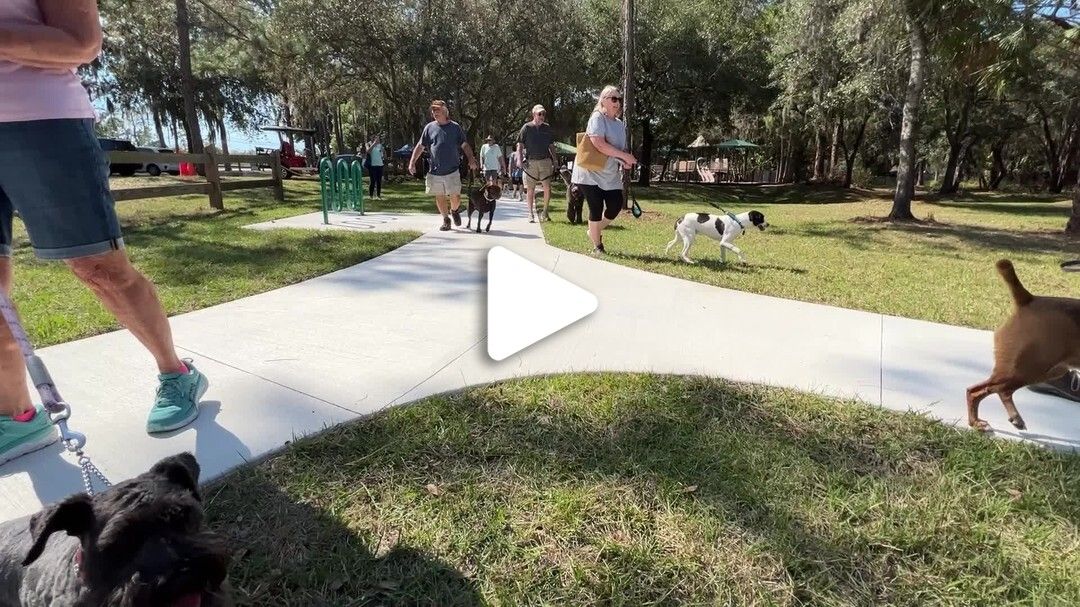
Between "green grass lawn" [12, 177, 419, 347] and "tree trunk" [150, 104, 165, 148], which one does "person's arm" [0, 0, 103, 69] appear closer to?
"green grass lawn" [12, 177, 419, 347]

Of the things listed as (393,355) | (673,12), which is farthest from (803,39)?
(393,355)

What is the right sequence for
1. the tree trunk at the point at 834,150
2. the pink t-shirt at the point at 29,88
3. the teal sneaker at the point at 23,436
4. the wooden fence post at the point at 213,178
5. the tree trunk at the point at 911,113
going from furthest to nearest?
the tree trunk at the point at 834,150
the tree trunk at the point at 911,113
the wooden fence post at the point at 213,178
the teal sneaker at the point at 23,436
the pink t-shirt at the point at 29,88

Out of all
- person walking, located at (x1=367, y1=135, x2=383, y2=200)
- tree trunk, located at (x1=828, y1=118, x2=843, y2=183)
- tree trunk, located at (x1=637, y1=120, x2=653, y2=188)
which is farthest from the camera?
tree trunk, located at (x1=828, y1=118, x2=843, y2=183)

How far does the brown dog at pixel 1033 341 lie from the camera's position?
2.30m

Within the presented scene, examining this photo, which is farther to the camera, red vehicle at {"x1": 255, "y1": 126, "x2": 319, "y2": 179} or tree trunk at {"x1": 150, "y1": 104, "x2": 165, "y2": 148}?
tree trunk at {"x1": 150, "y1": 104, "x2": 165, "y2": 148}

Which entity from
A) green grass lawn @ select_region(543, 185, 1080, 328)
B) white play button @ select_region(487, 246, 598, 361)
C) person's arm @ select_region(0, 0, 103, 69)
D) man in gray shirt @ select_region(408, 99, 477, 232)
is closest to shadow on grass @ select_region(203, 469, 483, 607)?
person's arm @ select_region(0, 0, 103, 69)

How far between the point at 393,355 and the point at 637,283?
2.61 meters

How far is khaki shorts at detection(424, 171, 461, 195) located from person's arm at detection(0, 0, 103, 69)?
6.36m

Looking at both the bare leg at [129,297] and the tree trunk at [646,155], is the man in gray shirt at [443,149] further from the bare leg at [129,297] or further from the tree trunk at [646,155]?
the tree trunk at [646,155]

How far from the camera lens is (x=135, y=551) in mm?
1076

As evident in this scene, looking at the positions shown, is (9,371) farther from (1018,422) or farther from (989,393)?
(1018,422)

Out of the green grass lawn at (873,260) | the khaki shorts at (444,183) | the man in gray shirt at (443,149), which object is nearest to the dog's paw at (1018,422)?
the green grass lawn at (873,260)

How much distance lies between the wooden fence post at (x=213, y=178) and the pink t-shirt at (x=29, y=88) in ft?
34.2

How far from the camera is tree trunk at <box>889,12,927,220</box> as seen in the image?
11.6 metres
